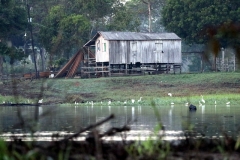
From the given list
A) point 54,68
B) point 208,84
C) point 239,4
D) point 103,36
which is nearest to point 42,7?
point 54,68

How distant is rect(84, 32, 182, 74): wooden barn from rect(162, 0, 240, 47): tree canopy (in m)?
1.99

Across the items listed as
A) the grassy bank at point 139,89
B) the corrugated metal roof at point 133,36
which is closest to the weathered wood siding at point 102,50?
the corrugated metal roof at point 133,36

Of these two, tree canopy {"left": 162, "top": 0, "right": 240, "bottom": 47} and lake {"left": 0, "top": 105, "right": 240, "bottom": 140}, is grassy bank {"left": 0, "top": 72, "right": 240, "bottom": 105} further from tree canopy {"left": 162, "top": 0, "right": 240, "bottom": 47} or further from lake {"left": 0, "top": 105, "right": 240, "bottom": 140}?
lake {"left": 0, "top": 105, "right": 240, "bottom": 140}

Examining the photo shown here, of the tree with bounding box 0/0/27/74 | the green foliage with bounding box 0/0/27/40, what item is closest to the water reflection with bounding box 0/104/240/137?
the tree with bounding box 0/0/27/74

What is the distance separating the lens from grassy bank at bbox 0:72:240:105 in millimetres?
48500


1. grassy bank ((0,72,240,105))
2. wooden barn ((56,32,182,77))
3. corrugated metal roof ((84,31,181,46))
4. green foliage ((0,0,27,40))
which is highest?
green foliage ((0,0,27,40))

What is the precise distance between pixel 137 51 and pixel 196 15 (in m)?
6.45

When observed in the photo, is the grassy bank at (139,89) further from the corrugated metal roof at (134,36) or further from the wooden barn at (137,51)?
the corrugated metal roof at (134,36)

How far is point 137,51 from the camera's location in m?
66.7

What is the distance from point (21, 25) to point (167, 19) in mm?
15448

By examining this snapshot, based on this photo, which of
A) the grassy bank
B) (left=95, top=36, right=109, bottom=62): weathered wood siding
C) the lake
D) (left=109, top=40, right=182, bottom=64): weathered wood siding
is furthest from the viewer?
(left=95, top=36, right=109, bottom=62): weathered wood siding

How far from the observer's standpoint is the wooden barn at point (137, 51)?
216 feet

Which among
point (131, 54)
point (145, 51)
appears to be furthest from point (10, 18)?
point (145, 51)

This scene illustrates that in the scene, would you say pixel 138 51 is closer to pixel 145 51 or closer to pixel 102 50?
pixel 145 51
